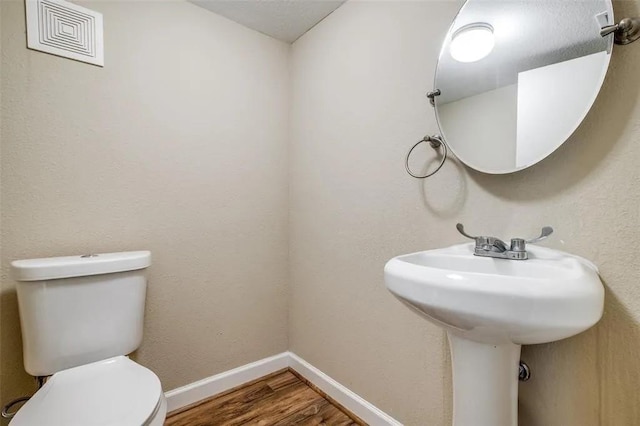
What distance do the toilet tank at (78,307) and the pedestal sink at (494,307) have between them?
1046mm

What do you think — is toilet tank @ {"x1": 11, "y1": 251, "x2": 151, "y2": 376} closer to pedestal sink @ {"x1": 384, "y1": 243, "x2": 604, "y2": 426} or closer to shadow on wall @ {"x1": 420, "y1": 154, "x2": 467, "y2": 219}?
pedestal sink @ {"x1": 384, "y1": 243, "x2": 604, "y2": 426}

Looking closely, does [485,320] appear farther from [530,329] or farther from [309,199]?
[309,199]

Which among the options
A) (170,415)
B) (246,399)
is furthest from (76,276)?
(246,399)

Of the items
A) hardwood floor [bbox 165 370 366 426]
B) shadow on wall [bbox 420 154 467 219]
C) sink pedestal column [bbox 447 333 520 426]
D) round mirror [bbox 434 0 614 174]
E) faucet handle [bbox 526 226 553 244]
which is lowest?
hardwood floor [bbox 165 370 366 426]

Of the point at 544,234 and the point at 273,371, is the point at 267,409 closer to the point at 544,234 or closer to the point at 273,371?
the point at 273,371

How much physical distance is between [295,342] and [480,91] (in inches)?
63.7

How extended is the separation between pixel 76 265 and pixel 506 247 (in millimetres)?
1435

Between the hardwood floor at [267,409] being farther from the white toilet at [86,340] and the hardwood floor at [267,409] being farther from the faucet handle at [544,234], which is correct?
the faucet handle at [544,234]

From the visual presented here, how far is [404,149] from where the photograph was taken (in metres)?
1.23

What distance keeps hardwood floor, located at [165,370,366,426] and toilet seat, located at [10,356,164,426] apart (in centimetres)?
56

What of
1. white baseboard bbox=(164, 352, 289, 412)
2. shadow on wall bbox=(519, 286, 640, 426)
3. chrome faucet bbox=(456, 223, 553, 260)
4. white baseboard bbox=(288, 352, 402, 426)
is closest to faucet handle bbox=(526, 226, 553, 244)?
chrome faucet bbox=(456, 223, 553, 260)

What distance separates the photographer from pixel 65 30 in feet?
3.90

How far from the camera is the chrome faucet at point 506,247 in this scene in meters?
0.83

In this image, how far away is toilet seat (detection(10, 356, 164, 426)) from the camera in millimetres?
798
